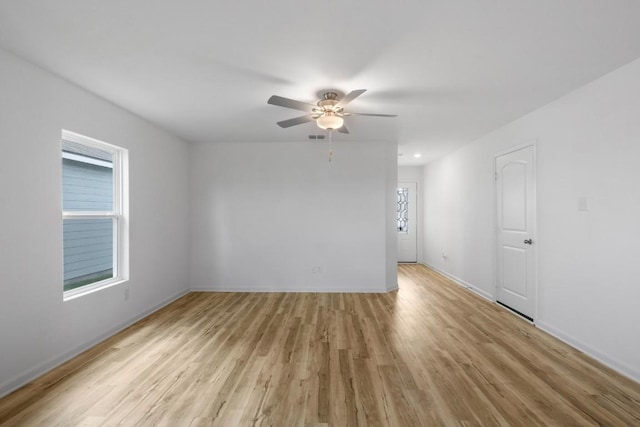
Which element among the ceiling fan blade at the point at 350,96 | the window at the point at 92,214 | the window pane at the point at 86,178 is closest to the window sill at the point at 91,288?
the window at the point at 92,214

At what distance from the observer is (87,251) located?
311 cm

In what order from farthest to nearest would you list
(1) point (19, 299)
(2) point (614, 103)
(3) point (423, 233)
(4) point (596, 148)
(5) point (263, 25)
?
(3) point (423, 233) < (4) point (596, 148) < (2) point (614, 103) < (1) point (19, 299) < (5) point (263, 25)

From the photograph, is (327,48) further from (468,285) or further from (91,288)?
(468,285)

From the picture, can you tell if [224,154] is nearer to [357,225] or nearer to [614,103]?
[357,225]

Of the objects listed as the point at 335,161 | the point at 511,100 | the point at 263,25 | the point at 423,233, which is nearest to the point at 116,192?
the point at 263,25

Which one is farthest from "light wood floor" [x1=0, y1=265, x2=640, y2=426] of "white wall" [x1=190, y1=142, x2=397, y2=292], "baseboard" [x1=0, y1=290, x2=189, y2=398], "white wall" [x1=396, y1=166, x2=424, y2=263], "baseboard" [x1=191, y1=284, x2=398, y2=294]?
"white wall" [x1=396, y1=166, x2=424, y2=263]

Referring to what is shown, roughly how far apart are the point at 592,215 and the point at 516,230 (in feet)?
3.60

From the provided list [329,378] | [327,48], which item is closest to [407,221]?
[329,378]

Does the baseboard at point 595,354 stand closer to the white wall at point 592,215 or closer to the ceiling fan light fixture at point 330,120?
the white wall at point 592,215

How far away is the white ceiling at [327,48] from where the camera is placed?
5.95 feet

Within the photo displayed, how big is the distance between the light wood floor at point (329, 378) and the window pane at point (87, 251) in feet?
2.29

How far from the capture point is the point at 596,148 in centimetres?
274

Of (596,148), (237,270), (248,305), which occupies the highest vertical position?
(596,148)

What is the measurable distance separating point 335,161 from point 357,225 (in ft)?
3.76
